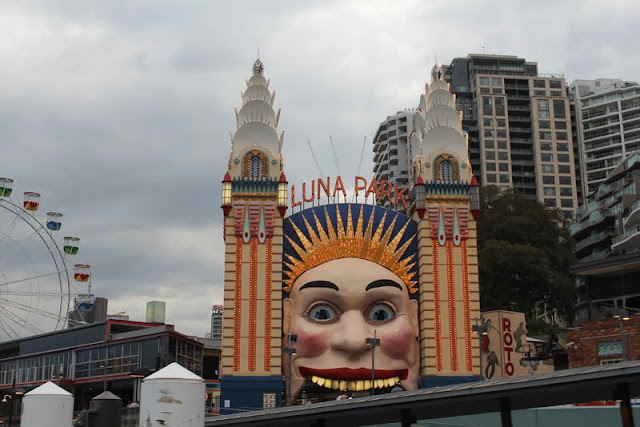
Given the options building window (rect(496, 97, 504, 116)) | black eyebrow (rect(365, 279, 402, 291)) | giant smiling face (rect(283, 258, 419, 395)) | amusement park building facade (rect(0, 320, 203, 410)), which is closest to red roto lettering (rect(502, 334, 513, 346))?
giant smiling face (rect(283, 258, 419, 395))

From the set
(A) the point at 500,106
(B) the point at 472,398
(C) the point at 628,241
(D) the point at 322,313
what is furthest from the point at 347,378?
(A) the point at 500,106

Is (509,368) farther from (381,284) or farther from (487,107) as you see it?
(487,107)

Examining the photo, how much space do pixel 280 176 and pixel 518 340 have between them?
15.6m

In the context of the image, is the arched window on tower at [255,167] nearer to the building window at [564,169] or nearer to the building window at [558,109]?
the building window at [564,169]

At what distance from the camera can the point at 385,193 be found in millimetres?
45656

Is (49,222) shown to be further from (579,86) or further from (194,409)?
(579,86)

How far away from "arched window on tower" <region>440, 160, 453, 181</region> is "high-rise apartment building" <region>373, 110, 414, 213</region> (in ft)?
282

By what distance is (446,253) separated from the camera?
4216 centimetres

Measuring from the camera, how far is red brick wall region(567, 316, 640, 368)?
41.2 m

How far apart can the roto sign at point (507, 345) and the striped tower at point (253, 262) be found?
40.8ft

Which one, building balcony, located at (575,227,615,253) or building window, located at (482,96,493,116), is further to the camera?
building window, located at (482,96,493,116)

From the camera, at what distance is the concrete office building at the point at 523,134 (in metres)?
123

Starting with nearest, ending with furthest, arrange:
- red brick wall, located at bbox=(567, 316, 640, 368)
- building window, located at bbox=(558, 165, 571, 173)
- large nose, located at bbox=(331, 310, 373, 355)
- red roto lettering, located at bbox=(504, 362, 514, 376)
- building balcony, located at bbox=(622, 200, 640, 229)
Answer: large nose, located at bbox=(331, 310, 373, 355) < red brick wall, located at bbox=(567, 316, 640, 368) < red roto lettering, located at bbox=(504, 362, 514, 376) < building balcony, located at bbox=(622, 200, 640, 229) < building window, located at bbox=(558, 165, 571, 173)

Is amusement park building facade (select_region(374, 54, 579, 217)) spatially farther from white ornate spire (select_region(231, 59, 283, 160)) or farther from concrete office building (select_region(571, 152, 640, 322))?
white ornate spire (select_region(231, 59, 283, 160))
